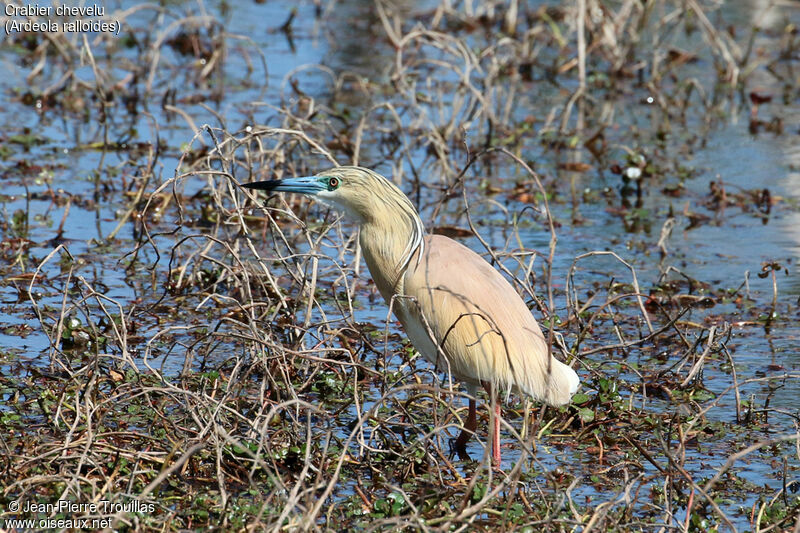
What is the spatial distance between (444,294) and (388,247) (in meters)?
0.28

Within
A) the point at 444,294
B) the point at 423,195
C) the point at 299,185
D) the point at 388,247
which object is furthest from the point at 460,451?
the point at 423,195

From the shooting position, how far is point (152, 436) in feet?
12.5

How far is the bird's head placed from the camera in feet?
13.9

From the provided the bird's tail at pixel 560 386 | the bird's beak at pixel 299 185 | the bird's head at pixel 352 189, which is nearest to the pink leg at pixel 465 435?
the bird's tail at pixel 560 386

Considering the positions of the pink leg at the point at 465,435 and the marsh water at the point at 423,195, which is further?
the marsh water at the point at 423,195

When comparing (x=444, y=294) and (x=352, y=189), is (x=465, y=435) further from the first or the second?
(x=352, y=189)

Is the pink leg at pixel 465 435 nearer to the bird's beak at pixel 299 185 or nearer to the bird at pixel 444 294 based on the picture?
the bird at pixel 444 294

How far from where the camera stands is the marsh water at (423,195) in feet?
14.9

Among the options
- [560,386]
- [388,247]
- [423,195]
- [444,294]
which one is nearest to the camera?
[560,386]

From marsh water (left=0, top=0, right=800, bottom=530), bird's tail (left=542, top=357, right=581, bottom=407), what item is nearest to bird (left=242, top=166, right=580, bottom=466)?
bird's tail (left=542, top=357, right=581, bottom=407)

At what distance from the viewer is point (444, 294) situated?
13.7 feet

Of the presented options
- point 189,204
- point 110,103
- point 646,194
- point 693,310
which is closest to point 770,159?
point 646,194

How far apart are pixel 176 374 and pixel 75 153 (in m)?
3.58

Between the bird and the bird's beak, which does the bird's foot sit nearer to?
the bird
